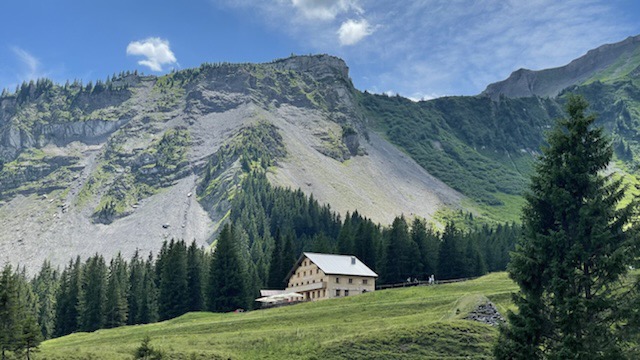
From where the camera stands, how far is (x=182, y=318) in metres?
89.8

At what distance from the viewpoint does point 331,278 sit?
4215 inches

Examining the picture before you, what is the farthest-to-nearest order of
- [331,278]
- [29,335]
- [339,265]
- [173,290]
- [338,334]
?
[173,290], [339,265], [331,278], [338,334], [29,335]

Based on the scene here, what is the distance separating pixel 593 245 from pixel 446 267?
95555 mm

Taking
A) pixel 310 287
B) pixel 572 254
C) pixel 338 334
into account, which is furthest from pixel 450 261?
pixel 572 254

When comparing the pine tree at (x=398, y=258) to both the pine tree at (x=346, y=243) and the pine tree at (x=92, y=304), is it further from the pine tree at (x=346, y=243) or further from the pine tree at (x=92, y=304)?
the pine tree at (x=92, y=304)

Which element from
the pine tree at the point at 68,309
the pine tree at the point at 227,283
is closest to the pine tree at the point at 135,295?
the pine tree at the point at 68,309

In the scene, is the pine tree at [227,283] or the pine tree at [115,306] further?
the pine tree at [115,306]

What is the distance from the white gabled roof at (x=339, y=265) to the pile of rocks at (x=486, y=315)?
1927 inches

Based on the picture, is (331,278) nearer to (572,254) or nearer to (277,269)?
(277,269)

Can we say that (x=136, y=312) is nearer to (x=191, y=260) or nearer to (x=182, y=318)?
(x=191, y=260)

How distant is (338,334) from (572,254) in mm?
31896

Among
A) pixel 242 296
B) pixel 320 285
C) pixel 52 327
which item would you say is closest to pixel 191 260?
pixel 242 296

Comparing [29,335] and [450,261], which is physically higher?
[450,261]

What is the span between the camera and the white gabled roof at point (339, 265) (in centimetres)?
10788
